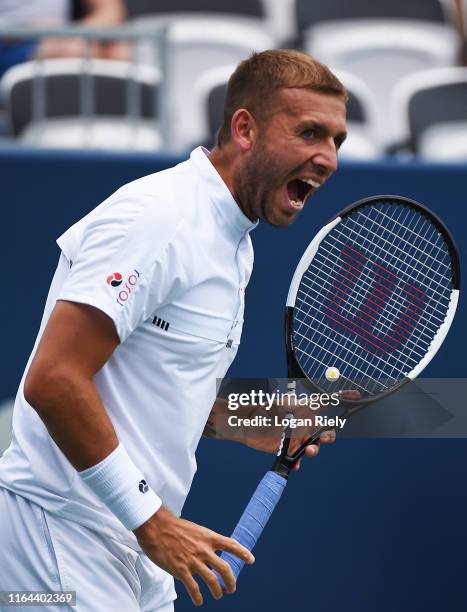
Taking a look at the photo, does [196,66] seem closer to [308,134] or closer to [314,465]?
[314,465]

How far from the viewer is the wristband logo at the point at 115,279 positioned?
1.97m

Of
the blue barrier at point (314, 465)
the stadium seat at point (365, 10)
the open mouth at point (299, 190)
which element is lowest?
Result: the blue barrier at point (314, 465)

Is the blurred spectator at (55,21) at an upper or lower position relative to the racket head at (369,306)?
upper

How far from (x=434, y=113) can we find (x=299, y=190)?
8.47 feet

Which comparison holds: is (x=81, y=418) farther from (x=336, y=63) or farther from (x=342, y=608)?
(x=336, y=63)

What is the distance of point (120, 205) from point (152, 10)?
3.28m

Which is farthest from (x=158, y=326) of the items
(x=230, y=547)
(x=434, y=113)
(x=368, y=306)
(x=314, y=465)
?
(x=434, y=113)

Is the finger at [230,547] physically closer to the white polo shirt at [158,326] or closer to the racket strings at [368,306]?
the white polo shirt at [158,326]

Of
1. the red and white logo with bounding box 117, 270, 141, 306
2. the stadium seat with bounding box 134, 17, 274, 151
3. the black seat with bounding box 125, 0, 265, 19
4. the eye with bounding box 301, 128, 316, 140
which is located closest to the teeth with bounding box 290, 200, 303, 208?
the eye with bounding box 301, 128, 316, 140

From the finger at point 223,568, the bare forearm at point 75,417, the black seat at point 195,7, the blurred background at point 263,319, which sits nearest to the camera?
the bare forearm at point 75,417

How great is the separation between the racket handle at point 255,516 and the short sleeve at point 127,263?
20.5 inches

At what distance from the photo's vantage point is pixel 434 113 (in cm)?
478

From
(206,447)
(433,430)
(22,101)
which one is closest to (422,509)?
(433,430)

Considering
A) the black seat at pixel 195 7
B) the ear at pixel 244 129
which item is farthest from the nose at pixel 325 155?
the black seat at pixel 195 7
